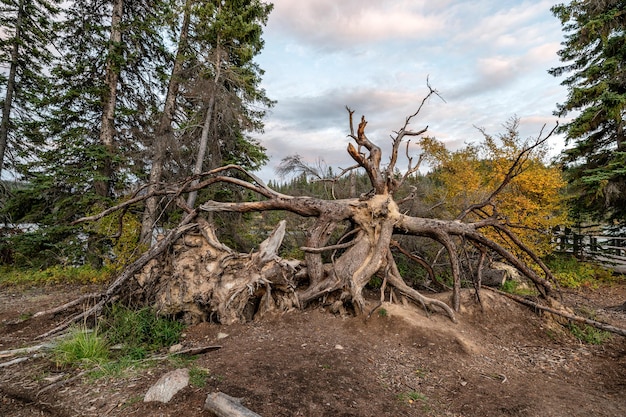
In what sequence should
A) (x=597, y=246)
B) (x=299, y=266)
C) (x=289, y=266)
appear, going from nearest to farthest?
(x=289, y=266), (x=299, y=266), (x=597, y=246)

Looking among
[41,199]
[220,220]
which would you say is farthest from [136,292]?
[41,199]

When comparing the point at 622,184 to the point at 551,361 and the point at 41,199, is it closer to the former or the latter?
the point at 551,361

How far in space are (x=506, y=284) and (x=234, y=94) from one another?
1046cm

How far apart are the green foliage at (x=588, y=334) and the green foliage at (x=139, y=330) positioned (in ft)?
21.3

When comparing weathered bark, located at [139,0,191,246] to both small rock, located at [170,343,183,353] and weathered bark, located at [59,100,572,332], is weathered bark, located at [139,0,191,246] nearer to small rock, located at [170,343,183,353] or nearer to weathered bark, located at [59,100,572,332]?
weathered bark, located at [59,100,572,332]

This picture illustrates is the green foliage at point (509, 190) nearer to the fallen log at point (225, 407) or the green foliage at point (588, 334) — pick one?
the green foliage at point (588, 334)

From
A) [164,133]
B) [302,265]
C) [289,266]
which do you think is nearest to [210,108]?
[164,133]

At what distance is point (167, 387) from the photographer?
2795 mm

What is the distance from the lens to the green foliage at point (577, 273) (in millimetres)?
10519

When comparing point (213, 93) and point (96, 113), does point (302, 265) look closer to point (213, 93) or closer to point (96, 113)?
point (213, 93)

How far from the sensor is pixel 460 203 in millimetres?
10531

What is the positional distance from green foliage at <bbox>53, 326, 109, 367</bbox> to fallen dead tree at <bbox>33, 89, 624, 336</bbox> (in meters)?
1.10

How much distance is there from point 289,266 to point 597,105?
11982 millimetres

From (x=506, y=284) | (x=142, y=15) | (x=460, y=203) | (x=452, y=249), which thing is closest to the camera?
(x=452, y=249)
